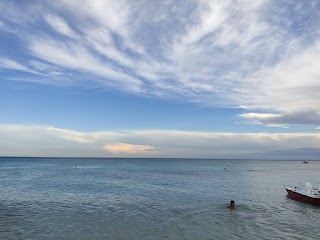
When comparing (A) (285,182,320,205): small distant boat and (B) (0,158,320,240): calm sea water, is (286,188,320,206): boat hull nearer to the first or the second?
(A) (285,182,320,205): small distant boat

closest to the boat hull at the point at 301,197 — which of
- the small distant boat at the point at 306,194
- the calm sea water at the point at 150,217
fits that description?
the small distant boat at the point at 306,194

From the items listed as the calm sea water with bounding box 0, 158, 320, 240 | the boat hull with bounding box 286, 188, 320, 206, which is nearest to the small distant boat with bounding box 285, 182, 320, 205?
the boat hull with bounding box 286, 188, 320, 206

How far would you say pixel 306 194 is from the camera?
157 ft

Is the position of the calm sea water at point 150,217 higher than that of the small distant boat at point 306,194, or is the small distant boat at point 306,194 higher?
the small distant boat at point 306,194

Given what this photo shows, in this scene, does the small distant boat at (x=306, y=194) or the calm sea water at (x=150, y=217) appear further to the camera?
the small distant boat at (x=306, y=194)

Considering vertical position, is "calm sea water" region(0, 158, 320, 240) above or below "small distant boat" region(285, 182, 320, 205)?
below

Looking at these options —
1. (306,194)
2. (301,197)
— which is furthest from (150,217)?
(301,197)

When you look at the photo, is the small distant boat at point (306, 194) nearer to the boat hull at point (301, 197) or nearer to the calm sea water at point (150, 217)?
the boat hull at point (301, 197)

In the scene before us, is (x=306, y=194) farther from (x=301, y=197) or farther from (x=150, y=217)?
(x=150, y=217)

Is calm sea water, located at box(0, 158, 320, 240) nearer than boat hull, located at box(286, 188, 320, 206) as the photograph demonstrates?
Yes

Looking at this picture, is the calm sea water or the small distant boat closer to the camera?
the calm sea water

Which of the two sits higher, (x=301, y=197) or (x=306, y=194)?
(x=306, y=194)

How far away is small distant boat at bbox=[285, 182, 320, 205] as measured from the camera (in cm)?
4566

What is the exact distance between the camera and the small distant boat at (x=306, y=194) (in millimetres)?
45656
